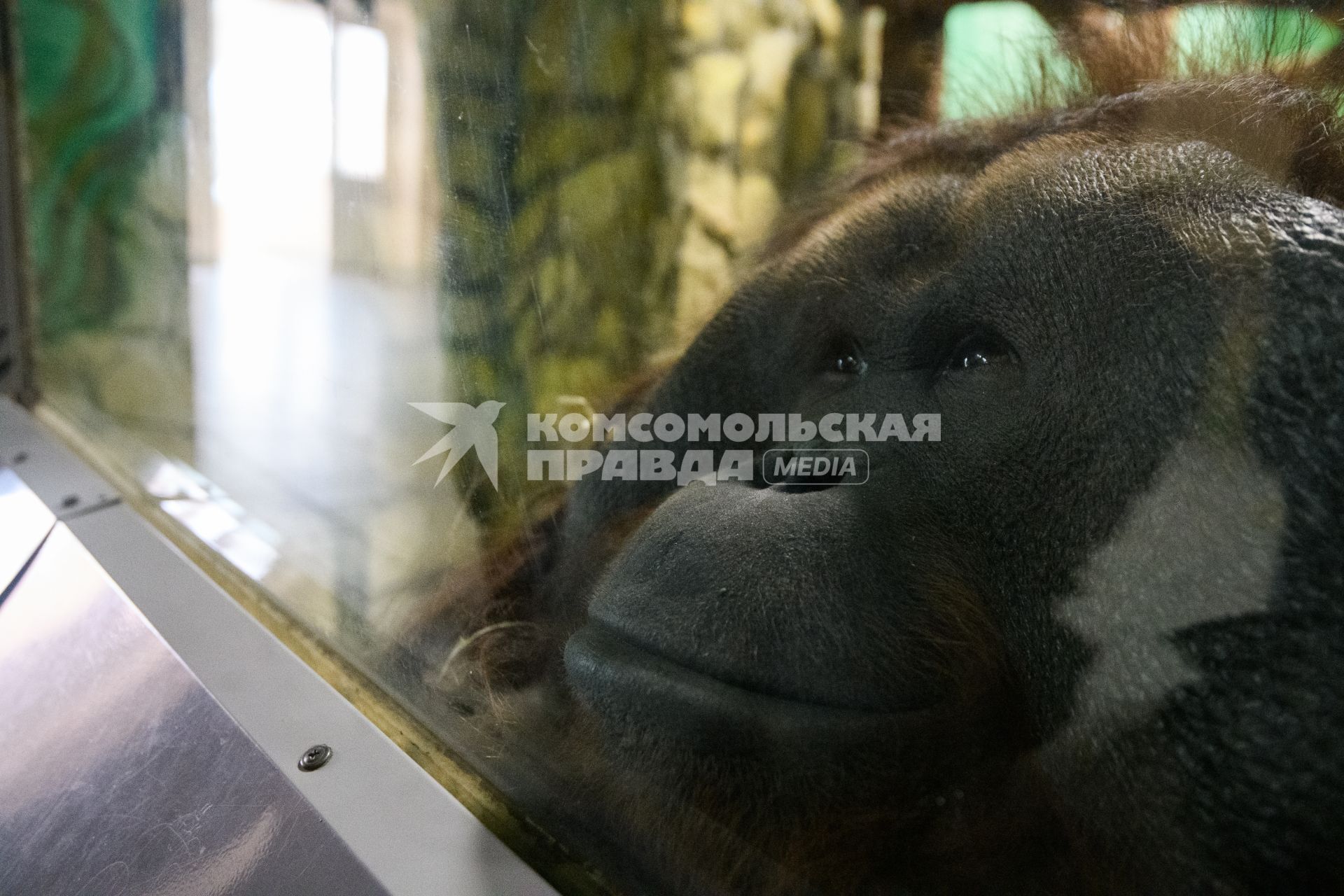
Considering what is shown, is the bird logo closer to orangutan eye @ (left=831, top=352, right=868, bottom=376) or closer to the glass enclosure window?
the glass enclosure window

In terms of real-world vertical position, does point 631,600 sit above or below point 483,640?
above

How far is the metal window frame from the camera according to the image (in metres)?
0.72

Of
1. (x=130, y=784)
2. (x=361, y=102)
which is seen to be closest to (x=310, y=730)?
(x=130, y=784)

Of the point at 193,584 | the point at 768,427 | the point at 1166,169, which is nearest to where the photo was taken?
the point at 1166,169

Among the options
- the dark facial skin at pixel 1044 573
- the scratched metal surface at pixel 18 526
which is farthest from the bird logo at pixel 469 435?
the scratched metal surface at pixel 18 526

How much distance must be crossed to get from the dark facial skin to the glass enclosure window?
0.38ft

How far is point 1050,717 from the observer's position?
1.66 ft

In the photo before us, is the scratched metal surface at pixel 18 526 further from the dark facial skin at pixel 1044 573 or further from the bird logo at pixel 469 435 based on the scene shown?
the dark facial skin at pixel 1044 573

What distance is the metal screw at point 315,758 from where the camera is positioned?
2.77ft

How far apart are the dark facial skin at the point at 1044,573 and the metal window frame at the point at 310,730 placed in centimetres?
17

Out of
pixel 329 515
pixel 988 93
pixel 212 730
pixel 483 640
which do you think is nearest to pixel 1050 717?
pixel 988 93

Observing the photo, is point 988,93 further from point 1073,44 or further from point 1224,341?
point 1224,341

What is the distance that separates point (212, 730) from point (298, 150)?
0.82 m

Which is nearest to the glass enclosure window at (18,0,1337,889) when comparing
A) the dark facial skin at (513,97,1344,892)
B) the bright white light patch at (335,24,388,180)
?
the bright white light patch at (335,24,388,180)
